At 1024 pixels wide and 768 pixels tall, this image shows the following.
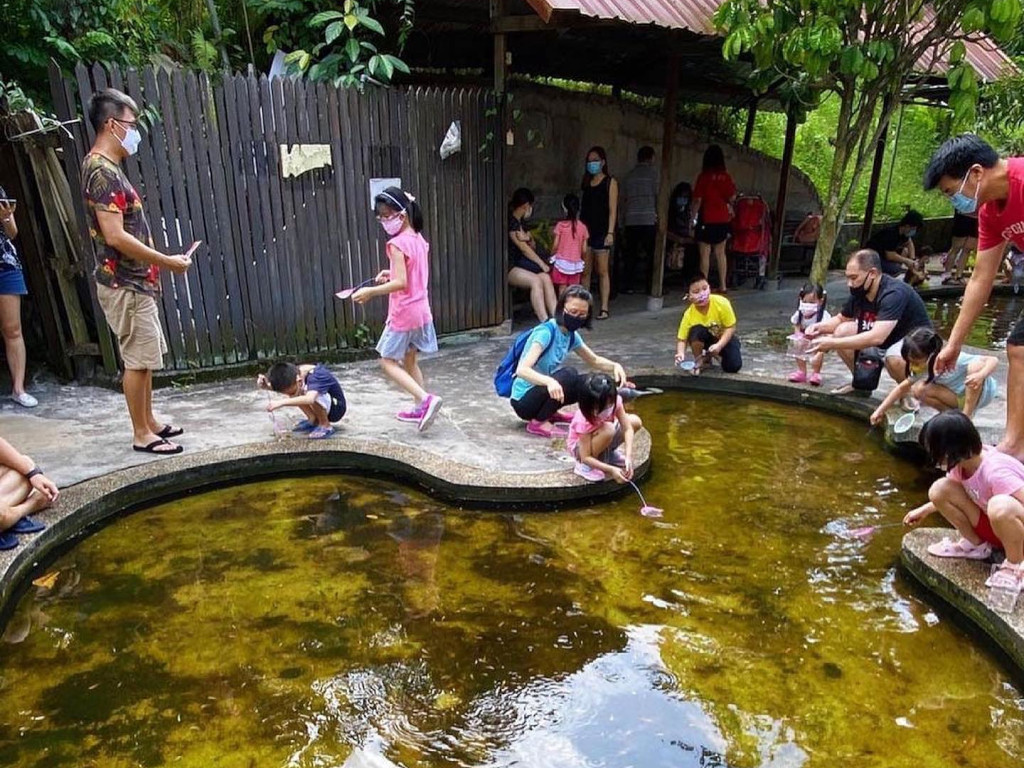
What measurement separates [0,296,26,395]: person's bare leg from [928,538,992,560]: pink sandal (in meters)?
6.06

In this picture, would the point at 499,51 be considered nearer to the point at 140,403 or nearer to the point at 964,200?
the point at 140,403

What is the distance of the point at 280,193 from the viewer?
6.39 m

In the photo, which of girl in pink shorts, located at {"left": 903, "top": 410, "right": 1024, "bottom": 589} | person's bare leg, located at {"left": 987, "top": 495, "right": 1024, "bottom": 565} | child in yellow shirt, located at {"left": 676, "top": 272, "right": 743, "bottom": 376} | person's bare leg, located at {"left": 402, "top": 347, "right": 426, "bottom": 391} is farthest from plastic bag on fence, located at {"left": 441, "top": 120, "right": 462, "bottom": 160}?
person's bare leg, located at {"left": 987, "top": 495, "right": 1024, "bottom": 565}

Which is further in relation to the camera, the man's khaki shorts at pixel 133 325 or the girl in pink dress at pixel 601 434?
the man's khaki shorts at pixel 133 325

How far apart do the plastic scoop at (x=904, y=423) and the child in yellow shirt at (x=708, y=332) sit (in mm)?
1562

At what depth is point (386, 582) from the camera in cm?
368

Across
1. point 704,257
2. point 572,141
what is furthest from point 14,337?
point 704,257

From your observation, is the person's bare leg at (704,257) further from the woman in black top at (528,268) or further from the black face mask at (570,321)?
the black face mask at (570,321)

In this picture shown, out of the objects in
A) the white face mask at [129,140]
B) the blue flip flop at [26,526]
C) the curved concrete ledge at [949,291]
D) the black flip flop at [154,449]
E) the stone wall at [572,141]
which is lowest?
the curved concrete ledge at [949,291]

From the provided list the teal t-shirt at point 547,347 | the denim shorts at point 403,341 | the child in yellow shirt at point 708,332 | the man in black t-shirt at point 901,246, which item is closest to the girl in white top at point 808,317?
the child in yellow shirt at point 708,332

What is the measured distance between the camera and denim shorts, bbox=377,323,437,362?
5.28m

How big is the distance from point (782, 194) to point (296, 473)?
8273mm

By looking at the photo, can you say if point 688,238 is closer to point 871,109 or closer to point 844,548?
point 871,109

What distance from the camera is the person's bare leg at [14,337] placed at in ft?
17.9
